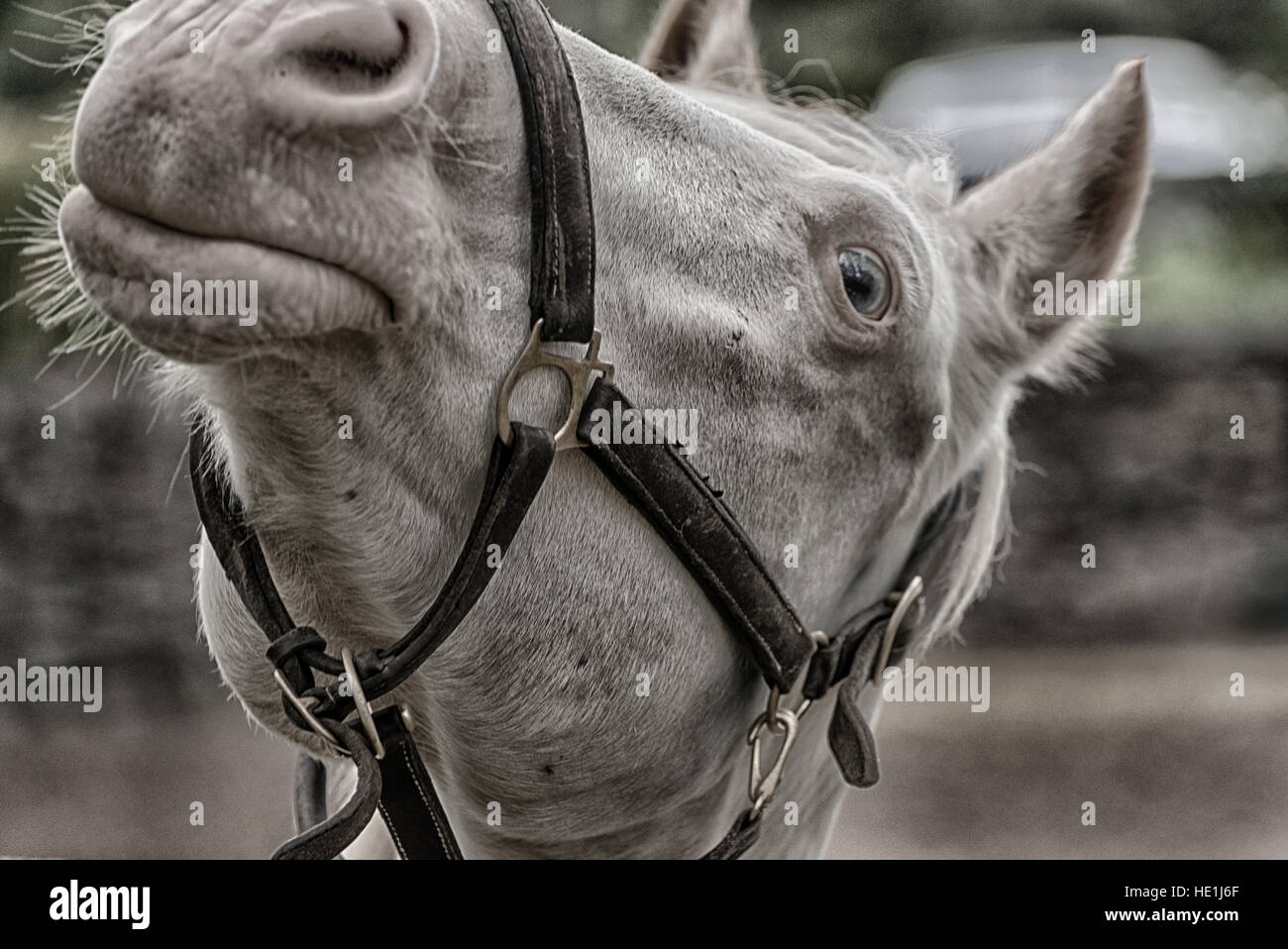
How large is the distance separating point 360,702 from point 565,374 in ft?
1.69

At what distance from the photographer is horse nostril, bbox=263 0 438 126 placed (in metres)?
1.28

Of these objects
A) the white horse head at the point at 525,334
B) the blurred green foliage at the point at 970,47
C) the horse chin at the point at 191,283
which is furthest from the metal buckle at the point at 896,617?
the blurred green foliage at the point at 970,47

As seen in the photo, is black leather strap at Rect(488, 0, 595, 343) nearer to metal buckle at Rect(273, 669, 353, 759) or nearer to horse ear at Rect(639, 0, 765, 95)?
metal buckle at Rect(273, 669, 353, 759)

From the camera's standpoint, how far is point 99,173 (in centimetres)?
130

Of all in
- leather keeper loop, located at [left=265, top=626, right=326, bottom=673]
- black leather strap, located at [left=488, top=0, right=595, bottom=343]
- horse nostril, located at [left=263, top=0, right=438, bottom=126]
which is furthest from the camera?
leather keeper loop, located at [left=265, top=626, right=326, bottom=673]

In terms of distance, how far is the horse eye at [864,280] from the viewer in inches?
80.3

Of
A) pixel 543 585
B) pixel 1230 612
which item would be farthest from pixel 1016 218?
pixel 1230 612

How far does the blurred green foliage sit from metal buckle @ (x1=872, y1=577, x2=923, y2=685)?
13.8 feet

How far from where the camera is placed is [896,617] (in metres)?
2.29

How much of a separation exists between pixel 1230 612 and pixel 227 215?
8.94 metres

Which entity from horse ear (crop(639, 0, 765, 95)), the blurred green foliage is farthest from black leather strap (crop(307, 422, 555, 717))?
the blurred green foliage

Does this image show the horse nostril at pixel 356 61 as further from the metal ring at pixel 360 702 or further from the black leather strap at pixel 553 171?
the metal ring at pixel 360 702

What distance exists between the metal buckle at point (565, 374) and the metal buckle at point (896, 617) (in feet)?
2.72

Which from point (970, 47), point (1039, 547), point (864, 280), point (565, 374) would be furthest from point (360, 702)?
point (1039, 547)
